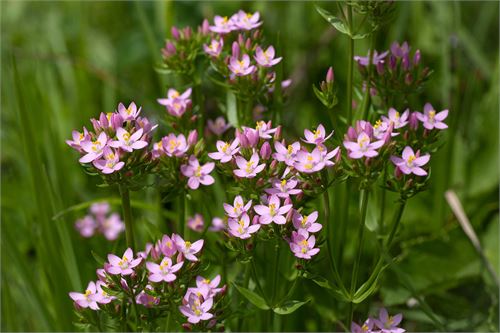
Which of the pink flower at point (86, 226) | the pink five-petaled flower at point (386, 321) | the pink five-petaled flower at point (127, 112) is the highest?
the pink five-petaled flower at point (127, 112)

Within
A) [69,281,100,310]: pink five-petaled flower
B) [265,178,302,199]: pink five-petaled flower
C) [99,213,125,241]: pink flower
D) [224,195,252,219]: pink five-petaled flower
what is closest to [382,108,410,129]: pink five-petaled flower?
[265,178,302,199]: pink five-petaled flower

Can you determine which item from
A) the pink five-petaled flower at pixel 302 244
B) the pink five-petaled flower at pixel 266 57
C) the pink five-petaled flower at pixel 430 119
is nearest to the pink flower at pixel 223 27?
the pink five-petaled flower at pixel 266 57

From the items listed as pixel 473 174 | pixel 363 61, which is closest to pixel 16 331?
pixel 363 61

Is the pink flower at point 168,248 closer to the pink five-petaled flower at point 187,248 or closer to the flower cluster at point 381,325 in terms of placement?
the pink five-petaled flower at point 187,248

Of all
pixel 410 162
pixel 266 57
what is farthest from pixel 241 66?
pixel 410 162

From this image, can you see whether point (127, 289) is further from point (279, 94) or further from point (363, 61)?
point (363, 61)

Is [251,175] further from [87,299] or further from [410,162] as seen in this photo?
[87,299]
